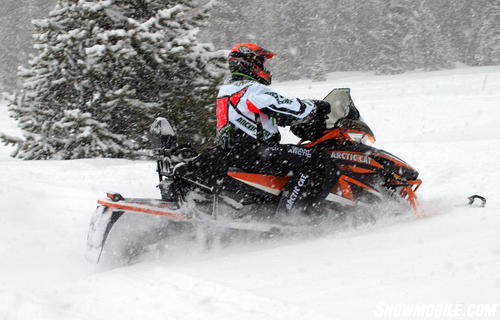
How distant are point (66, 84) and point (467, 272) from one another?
723 centimetres

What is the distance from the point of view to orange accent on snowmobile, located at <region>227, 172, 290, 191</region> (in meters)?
→ 4.18

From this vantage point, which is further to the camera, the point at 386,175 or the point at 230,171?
the point at 386,175

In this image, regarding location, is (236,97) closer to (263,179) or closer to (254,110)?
(254,110)

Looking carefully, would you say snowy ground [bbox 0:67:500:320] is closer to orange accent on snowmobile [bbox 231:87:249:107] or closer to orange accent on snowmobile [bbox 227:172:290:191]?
orange accent on snowmobile [bbox 227:172:290:191]

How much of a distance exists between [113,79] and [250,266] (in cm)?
585

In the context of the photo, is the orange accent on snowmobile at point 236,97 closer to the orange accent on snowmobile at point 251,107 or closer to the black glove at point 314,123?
the orange accent on snowmobile at point 251,107

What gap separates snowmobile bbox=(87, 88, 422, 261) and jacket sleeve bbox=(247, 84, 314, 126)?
0.47 m

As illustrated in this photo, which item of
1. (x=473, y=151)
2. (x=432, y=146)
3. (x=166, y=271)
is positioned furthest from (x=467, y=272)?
(x=432, y=146)

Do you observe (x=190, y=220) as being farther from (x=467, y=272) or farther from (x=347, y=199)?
(x=467, y=272)

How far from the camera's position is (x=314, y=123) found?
14.4 feet

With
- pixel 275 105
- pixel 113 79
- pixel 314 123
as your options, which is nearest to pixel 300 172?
pixel 314 123

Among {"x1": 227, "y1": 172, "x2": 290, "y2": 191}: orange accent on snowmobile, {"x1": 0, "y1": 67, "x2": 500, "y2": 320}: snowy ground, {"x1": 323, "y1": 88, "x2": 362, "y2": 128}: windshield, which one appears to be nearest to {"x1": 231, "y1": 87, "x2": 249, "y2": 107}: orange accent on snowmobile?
{"x1": 227, "y1": 172, "x2": 290, "y2": 191}: orange accent on snowmobile

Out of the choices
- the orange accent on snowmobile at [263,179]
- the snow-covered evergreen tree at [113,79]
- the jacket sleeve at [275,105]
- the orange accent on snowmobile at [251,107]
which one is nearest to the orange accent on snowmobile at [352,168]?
the orange accent on snowmobile at [263,179]

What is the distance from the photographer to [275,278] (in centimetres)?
316
